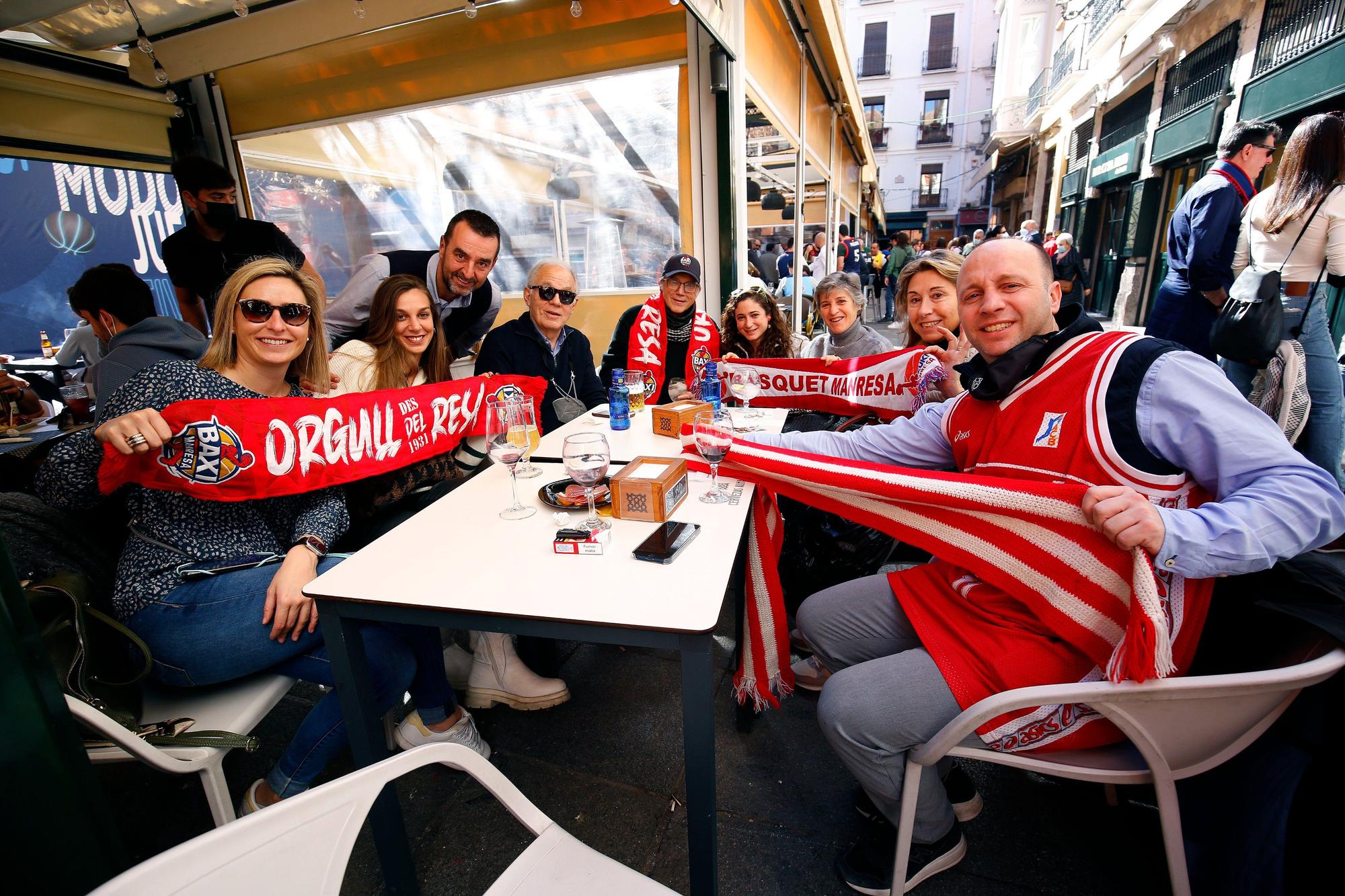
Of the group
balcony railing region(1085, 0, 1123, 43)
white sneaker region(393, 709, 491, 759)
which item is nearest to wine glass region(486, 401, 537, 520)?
white sneaker region(393, 709, 491, 759)

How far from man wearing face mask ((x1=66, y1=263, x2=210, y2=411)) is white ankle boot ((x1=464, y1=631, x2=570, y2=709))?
1756mm

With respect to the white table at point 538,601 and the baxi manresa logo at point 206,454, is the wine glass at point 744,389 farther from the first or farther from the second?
the baxi manresa logo at point 206,454

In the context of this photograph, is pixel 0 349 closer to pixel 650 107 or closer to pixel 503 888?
pixel 650 107

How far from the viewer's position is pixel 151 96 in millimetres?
5539

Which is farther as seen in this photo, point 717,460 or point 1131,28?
point 1131,28

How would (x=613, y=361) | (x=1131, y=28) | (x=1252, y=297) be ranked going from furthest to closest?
(x=1131, y=28) → (x=613, y=361) → (x=1252, y=297)

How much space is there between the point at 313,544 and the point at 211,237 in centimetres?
A: 300

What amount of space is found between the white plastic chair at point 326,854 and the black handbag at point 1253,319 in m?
3.89

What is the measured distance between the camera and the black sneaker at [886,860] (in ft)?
5.21

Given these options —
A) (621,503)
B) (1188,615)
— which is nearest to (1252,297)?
(1188,615)

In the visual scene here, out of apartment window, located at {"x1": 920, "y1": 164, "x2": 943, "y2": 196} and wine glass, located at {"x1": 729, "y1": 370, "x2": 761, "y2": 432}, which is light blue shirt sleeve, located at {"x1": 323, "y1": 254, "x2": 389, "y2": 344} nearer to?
wine glass, located at {"x1": 729, "y1": 370, "x2": 761, "y2": 432}

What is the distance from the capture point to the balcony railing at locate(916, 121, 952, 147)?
3272 centimetres

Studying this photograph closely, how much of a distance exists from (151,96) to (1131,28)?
1496cm

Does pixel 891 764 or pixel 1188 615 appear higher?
pixel 1188 615
